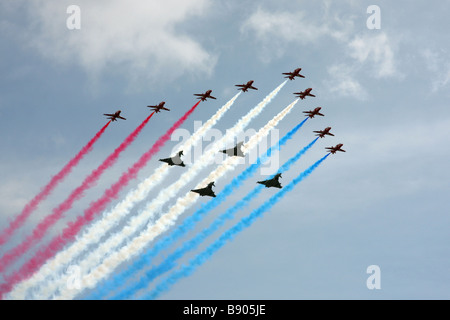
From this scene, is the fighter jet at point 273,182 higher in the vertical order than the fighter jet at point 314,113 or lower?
lower

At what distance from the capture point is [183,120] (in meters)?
162

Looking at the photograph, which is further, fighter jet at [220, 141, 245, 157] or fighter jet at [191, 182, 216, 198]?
fighter jet at [220, 141, 245, 157]

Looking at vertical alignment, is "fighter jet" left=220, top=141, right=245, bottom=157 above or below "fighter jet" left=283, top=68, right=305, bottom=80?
below

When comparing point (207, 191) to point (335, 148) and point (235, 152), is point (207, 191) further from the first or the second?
point (335, 148)

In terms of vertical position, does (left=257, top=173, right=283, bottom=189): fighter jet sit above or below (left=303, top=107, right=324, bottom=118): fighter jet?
below

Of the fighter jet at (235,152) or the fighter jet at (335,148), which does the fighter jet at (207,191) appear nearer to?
the fighter jet at (235,152)

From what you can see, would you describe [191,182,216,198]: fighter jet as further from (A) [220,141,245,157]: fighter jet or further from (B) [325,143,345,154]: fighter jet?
(B) [325,143,345,154]: fighter jet

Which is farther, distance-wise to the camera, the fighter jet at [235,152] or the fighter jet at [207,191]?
the fighter jet at [235,152]

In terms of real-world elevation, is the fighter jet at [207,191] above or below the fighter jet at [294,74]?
below

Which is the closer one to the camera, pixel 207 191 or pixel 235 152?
pixel 207 191

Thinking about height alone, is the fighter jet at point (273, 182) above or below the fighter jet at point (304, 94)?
below

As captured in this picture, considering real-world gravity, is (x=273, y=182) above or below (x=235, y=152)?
below

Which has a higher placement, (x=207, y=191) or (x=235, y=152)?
(x=235, y=152)
